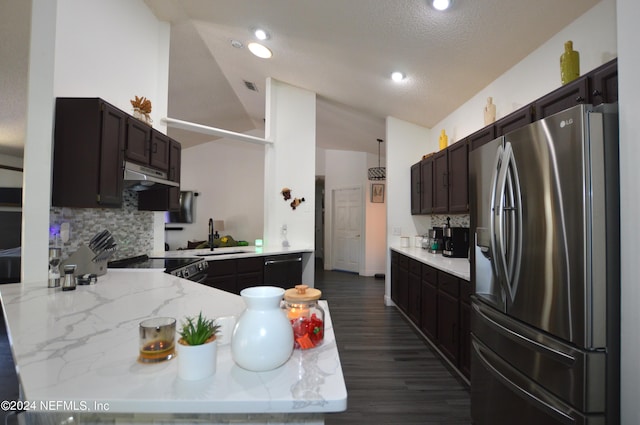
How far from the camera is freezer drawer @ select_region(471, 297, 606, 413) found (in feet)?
3.51

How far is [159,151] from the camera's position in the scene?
2686mm

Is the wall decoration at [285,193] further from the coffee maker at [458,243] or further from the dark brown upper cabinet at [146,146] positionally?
the coffee maker at [458,243]

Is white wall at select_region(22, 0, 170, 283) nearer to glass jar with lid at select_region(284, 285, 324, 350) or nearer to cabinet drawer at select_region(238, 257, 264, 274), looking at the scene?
cabinet drawer at select_region(238, 257, 264, 274)

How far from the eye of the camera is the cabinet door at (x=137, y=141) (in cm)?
222

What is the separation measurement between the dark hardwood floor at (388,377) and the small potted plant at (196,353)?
393mm

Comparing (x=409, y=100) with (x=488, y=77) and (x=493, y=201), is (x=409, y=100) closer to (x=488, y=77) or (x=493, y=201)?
(x=488, y=77)

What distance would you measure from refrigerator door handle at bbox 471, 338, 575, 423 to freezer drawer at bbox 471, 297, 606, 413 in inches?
0.8

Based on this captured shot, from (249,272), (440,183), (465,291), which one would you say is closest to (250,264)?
(249,272)

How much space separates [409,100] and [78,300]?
3.67 meters

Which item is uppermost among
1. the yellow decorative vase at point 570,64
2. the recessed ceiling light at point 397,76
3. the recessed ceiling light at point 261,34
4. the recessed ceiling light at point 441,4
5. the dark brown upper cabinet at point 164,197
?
the recessed ceiling light at point 261,34

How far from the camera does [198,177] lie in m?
7.30

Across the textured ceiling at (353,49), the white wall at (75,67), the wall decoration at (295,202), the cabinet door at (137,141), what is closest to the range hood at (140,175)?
the cabinet door at (137,141)

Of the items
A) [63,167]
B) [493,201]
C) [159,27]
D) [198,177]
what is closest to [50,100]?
[63,167]

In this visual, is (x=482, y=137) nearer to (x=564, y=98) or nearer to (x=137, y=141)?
(x=564, y=98)
